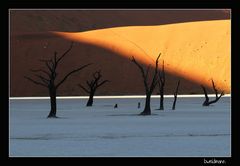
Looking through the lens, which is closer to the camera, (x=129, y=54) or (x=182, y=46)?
(x=129, y=54)

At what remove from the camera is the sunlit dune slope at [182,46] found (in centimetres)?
7881

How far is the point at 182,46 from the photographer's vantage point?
84.8 metres

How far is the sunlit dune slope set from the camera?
259ft

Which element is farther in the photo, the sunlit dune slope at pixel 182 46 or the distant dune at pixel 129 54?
the sunlit dune slope at pixel 182 46

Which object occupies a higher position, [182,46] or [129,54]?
[182,46]

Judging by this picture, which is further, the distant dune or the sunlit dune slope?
the sunlit dune slope

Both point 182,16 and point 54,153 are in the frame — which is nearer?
point 54,153

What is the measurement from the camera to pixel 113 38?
88812 millimetres

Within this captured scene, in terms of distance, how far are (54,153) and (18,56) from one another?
70.7m
